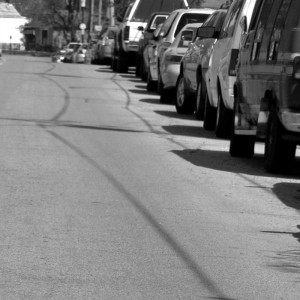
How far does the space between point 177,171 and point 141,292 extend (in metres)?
5.59

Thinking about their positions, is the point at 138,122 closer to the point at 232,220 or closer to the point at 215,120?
the point at 215,120

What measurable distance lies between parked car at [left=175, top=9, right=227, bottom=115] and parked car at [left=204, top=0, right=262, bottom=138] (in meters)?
0.45

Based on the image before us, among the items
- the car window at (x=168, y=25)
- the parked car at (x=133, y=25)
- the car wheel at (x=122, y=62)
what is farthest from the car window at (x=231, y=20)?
the car wheel at (x=122, y=62)

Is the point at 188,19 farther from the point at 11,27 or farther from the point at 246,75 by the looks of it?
the point at 11,27

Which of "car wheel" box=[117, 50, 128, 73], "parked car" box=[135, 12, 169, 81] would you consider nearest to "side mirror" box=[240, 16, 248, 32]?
"parked car" box=[135, 12, 169, 81]

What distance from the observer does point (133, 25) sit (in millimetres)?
35281

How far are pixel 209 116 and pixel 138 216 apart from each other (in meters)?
7.69

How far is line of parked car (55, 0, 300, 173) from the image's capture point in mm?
11188

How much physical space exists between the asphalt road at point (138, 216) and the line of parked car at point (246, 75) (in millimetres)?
367

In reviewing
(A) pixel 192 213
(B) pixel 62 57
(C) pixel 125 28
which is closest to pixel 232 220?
(A) pixel 192 213

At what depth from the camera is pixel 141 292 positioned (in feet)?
21.3

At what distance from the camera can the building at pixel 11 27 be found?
116m

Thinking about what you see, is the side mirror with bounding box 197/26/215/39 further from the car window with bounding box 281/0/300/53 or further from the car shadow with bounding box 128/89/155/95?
the car shadow with bounding box 128/89/155/95

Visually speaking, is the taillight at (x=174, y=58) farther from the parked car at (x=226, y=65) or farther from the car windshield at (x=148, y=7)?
the car windshield at (x=148, y=7)
